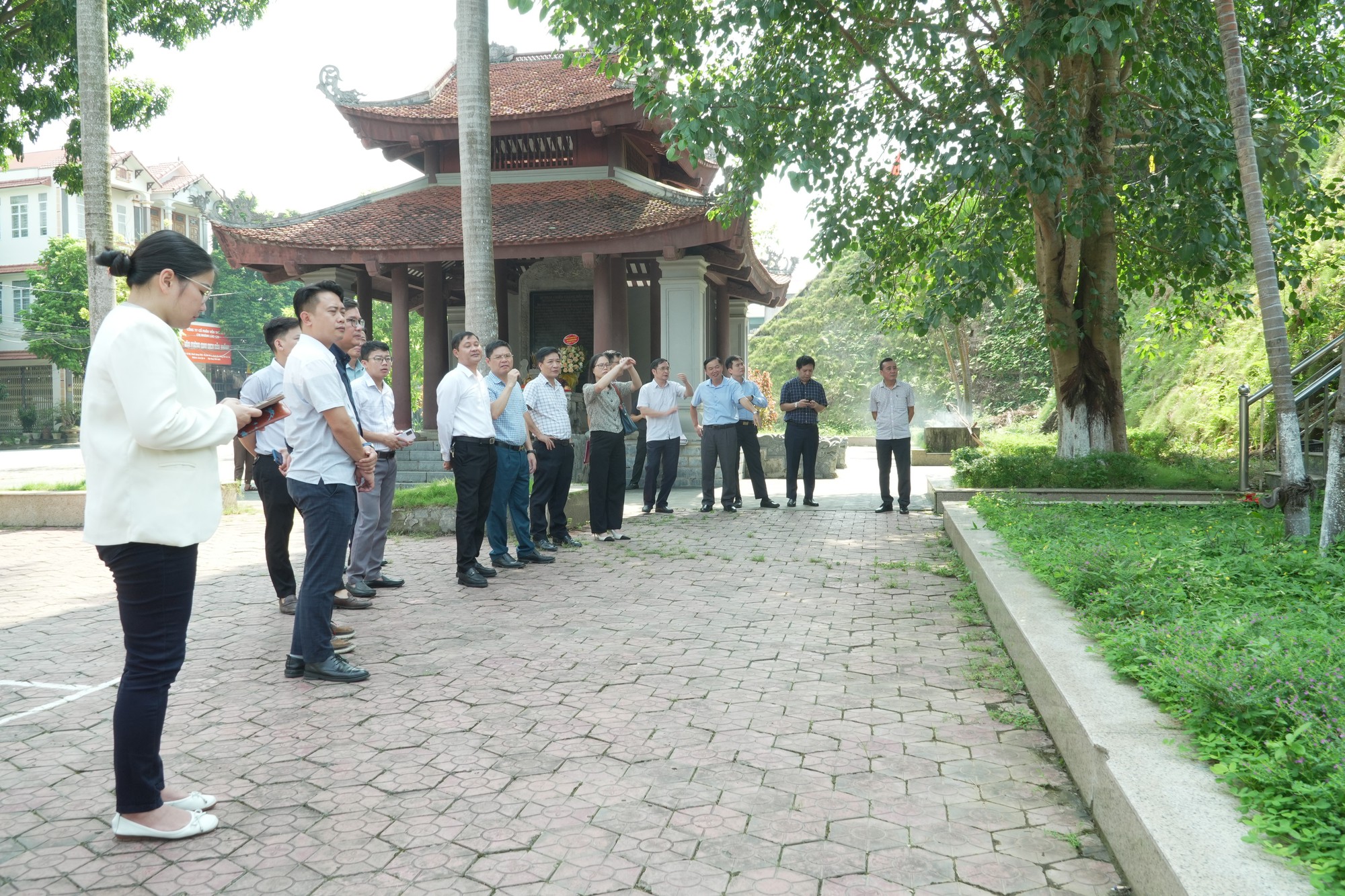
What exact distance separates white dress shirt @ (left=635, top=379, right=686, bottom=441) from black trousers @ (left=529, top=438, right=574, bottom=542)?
2.48m

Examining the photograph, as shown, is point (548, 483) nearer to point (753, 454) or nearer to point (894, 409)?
point (753, 454)

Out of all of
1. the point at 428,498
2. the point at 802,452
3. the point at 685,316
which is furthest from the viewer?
the point at 685,316

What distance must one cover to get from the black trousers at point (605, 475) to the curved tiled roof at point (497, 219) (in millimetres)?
6383

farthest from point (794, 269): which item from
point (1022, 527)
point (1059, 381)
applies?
point (1022, 527)

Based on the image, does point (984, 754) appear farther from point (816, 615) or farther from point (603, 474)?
point (603, 474)

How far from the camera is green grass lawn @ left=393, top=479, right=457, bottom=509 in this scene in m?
10.1

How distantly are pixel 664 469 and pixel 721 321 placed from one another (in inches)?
413

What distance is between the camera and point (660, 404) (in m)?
11.4

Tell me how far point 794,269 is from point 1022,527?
625 inches

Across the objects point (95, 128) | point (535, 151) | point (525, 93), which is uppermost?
point (525, 93)

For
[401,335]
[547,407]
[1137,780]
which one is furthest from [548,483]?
[401,335]

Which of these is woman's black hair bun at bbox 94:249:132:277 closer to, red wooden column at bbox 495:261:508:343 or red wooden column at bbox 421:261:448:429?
red wooden column at bbox 421:261:448:429

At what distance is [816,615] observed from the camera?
614cm

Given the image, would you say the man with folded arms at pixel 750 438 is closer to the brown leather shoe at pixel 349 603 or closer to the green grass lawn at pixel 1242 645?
the green grass lawn at pixel 1242 645
